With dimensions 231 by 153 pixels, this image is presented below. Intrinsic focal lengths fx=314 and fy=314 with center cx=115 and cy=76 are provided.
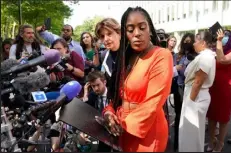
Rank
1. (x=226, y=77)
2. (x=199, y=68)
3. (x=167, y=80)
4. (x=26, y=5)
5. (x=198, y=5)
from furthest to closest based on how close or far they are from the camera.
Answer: (x=198, y=5), (x=26, y=5), (x=226, y=77), (x=199, y=68), (x=167, y=80)

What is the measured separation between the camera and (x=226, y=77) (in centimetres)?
429

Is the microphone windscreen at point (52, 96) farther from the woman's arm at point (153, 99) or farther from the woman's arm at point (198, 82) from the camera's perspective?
the woman's arm at point (198, 82)

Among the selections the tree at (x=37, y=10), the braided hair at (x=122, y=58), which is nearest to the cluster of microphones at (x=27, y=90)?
the braided hair at (x=122, y=58)

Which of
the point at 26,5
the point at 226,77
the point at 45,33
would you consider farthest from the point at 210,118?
the point at 26,5

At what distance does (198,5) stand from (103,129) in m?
35.3

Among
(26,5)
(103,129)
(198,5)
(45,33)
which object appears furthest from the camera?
(198,5)

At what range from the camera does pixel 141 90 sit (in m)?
1.59

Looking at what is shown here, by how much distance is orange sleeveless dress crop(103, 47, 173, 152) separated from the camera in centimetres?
152

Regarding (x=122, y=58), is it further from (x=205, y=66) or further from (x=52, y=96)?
(x=205, y=66)

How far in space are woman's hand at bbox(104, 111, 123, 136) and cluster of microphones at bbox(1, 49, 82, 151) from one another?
0.85ft

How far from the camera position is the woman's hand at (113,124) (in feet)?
5.29

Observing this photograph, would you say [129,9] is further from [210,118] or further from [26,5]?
[26,5]

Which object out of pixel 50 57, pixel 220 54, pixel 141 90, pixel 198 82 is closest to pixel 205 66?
pixel 198 82

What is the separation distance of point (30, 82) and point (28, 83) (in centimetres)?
1
